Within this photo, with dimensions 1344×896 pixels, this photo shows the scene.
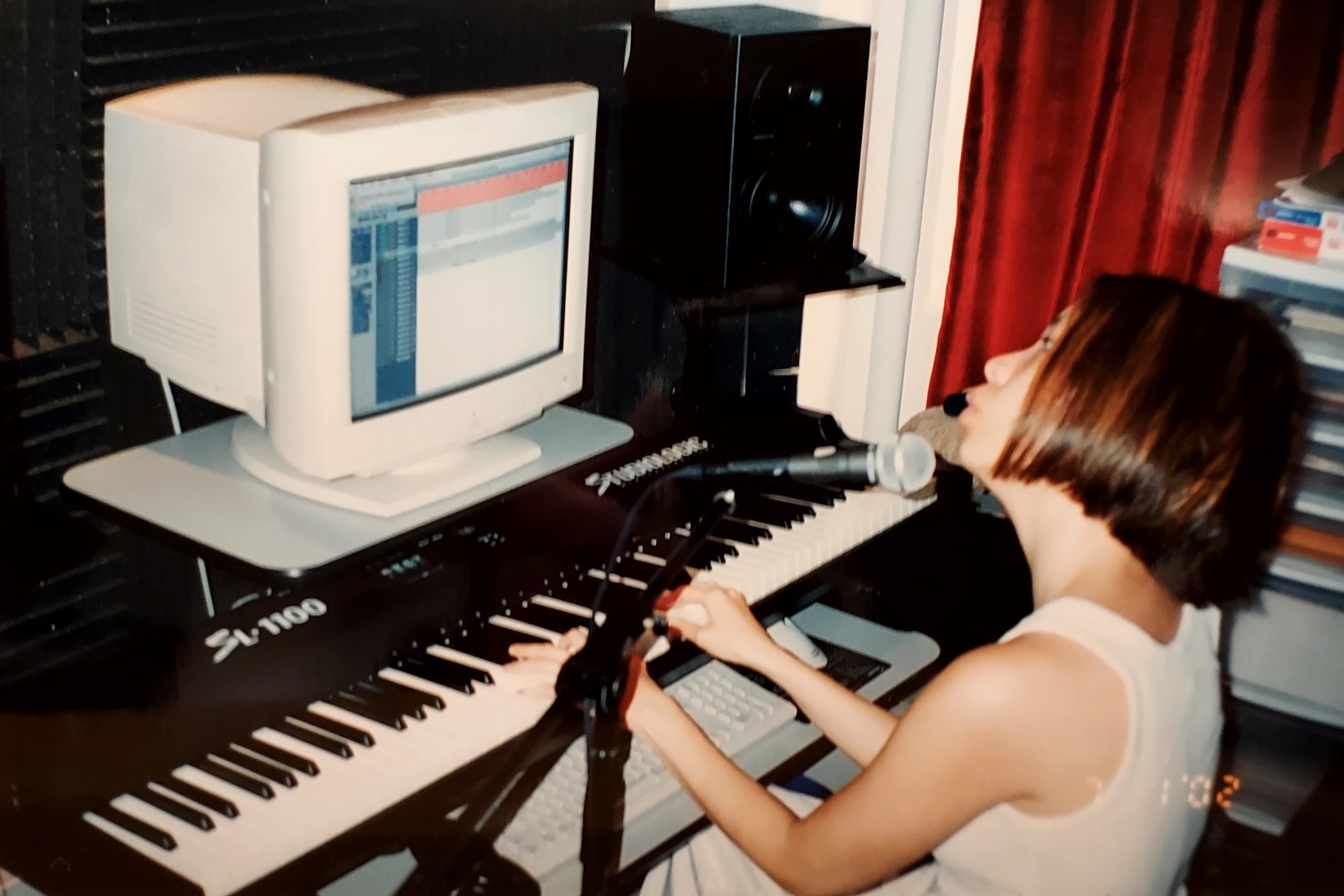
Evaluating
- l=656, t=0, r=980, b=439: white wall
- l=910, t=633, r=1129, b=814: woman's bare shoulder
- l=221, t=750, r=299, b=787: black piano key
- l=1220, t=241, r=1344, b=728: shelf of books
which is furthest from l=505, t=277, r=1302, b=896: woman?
l=656, t=0, r=980, b=439: white wall

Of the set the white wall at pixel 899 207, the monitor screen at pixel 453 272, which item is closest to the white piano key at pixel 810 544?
the monitor screen at pixel 453 272

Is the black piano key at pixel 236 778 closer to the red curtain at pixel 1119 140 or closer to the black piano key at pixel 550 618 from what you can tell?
the black piano key at pixel 550 618

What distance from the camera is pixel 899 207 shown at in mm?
2273

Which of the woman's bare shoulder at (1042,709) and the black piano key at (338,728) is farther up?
the woman's bare shoulder at (1042,709)

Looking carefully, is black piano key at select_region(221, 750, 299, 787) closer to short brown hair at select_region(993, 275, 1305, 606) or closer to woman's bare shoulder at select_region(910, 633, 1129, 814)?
woman's bare shoulder at select_region(910, 633, 1129, 814)

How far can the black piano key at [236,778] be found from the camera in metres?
1.09

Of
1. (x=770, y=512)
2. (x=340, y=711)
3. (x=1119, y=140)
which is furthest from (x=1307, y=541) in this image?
(x=340, y=711)

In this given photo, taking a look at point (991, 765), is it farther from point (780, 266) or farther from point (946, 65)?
point (946, 65)

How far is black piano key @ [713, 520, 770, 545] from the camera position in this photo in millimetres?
1584

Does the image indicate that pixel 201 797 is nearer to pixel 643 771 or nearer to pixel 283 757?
pixel 283 757

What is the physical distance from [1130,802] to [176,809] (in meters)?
0.80

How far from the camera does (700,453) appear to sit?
1709 millimetres

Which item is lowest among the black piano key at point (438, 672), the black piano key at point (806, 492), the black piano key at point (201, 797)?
the black piano key at point (201, 797)

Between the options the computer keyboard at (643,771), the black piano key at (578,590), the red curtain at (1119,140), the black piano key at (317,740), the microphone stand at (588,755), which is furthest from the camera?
the red curtain at (1119,140)
